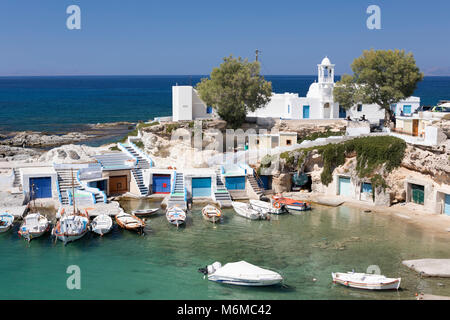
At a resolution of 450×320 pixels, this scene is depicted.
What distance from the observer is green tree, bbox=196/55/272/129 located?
50.3 meters

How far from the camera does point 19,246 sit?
30.8 metres

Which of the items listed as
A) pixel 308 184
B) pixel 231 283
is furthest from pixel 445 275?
pixel 308 184

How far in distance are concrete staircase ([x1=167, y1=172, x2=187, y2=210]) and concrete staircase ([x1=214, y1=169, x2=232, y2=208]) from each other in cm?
297

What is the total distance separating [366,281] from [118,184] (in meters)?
25.7

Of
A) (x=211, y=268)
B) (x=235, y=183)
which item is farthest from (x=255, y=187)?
(x=211, y=268)

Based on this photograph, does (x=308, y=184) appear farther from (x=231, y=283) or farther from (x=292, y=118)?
(x=231, y=283)

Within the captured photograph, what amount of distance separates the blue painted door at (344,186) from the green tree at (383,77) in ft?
35.0

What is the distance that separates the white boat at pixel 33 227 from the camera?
103ft

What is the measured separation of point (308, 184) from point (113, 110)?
93019 millimetres

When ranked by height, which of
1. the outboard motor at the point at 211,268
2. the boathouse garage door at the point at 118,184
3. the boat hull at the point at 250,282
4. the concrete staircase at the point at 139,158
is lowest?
the boat hull at the point at 250,282

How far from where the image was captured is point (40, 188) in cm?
3984

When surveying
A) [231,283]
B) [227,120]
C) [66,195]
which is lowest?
[231,283]

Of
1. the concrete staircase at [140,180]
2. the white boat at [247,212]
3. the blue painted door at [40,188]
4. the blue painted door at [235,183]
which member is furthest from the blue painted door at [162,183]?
the blue painted door at [40,188]

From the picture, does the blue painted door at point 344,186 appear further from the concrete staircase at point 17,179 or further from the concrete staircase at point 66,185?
the concrete staircase at point 17,179
